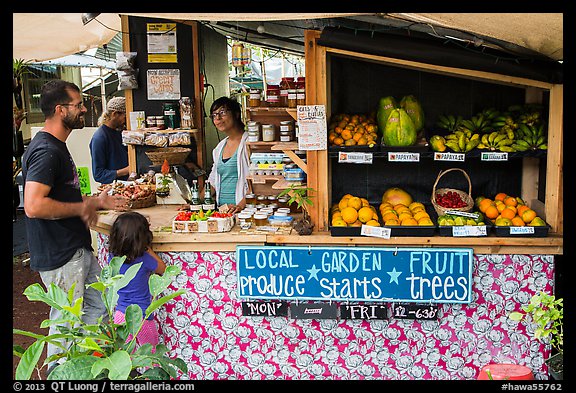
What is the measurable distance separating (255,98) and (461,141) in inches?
77.7

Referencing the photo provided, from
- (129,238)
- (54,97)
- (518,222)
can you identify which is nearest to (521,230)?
(518,222)

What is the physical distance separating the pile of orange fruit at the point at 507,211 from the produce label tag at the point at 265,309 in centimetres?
166

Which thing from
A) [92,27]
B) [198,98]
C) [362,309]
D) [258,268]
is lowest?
[362,309]

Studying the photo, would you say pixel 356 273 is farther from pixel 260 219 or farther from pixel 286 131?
pixel 286 131

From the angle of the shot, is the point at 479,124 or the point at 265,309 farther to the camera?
the point at 479,124

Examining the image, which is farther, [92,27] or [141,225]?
[92,27]

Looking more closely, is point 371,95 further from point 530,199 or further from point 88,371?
point 88,371

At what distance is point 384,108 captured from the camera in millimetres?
5129

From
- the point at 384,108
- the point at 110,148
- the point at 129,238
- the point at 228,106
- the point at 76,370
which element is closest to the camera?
the point at 76,370

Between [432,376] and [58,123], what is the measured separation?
3275 mm

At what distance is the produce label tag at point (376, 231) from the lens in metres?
4.57

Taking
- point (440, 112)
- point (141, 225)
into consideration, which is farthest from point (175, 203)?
point (440, 112)

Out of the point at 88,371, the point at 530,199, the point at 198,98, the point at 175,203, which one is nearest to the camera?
the point at 88,371

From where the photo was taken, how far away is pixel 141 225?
454cm
